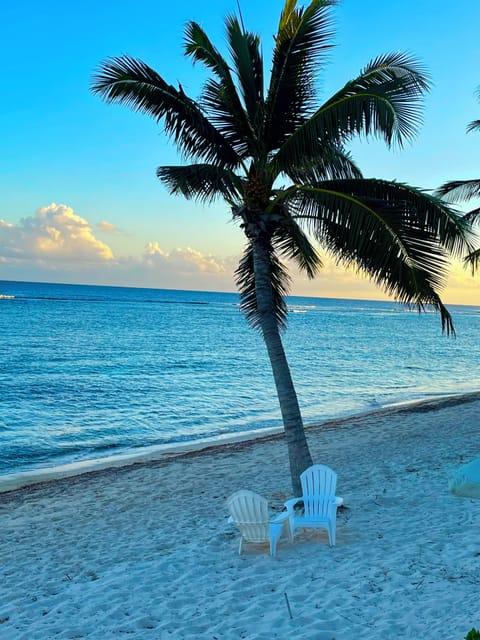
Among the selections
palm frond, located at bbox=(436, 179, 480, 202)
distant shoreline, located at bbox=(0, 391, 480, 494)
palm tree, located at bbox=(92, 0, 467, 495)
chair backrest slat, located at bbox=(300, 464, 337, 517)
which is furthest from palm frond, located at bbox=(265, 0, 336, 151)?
palm frond, located at bbox=(436, 179, 480, 202)

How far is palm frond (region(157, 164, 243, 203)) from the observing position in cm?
744

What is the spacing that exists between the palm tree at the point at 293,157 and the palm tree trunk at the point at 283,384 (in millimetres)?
14

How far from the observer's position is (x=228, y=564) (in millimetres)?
5629

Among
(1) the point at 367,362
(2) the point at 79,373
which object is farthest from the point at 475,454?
(1) the point at 367,362

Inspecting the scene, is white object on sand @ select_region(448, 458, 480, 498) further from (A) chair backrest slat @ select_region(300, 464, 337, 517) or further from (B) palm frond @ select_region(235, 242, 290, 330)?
(B) palm frond @ select_region(235, 242, 290, 330)

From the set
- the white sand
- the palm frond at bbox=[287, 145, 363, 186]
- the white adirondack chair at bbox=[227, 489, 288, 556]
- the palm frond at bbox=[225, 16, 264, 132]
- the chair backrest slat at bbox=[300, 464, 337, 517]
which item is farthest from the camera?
the palm frond at bbox=[287, 145, 363, 186]

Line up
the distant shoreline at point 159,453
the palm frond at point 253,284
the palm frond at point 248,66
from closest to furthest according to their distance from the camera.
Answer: the palm frond at point 248,66, the palm frond at point 253,284, the distant shoreline at point 159,453

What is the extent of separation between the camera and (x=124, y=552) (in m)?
6.29

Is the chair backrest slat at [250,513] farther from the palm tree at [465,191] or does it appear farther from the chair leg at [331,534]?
the palm tree at [465,191]

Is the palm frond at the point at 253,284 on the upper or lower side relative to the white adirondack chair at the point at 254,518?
upper

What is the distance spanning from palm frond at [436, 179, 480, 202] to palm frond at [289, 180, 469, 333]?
11.7 m

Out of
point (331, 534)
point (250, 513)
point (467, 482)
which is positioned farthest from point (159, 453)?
point (467, 482)

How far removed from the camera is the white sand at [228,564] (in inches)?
171

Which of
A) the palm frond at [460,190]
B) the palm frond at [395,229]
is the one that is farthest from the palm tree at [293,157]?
the palm frond at [460,190]
